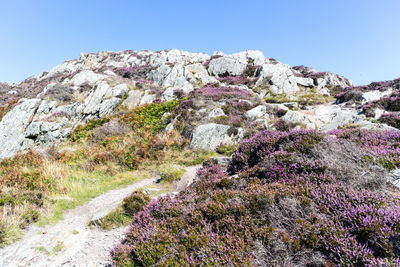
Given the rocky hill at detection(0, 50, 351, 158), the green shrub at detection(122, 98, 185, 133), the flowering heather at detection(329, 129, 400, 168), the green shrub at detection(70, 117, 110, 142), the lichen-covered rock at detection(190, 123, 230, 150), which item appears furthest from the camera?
the rocky hill at detection(0, 50, 351, 158)

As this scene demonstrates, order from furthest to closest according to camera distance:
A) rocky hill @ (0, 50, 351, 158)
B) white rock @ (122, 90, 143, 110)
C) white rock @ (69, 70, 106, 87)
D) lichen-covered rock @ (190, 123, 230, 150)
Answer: white rock @ (69, 70, 106, 87)
white rock @ (122, 90, 143, 110)
rocky hill @ (0, 50, 351, 158)
lichen-covered rock @ (190, 123, 230, 150)

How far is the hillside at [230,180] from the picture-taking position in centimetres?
305

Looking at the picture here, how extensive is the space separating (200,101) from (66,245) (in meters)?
16.2

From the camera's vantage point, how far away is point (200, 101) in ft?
64.6

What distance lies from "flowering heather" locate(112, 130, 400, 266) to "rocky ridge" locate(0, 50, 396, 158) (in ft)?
27.0

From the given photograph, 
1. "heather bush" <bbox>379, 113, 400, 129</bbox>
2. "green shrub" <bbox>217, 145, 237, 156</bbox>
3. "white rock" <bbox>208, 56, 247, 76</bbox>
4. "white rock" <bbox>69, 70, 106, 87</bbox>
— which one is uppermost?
"white rock" <bbox>208, 56, 247, 76</bbox>

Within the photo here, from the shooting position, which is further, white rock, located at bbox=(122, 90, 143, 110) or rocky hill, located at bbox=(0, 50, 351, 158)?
white rock, located at bbox=(122, 90, 143, 110)

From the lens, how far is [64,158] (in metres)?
12.8

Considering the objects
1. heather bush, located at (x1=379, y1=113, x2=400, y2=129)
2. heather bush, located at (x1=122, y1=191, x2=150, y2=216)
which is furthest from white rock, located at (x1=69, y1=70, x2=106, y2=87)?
heather bush, located at (x1=379, y1=113, x2=400, y2=129)

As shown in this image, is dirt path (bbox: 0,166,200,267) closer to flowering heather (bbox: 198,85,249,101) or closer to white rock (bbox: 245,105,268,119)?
white rock (bbox: 245,105,268,119)

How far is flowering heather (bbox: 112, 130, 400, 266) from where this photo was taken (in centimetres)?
275

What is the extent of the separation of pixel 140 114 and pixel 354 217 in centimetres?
1916

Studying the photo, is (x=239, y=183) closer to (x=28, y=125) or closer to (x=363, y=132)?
(x=363, y=132)

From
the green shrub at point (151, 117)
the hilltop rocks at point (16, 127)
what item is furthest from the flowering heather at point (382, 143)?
the hilltop rocks at point (16, 127)
